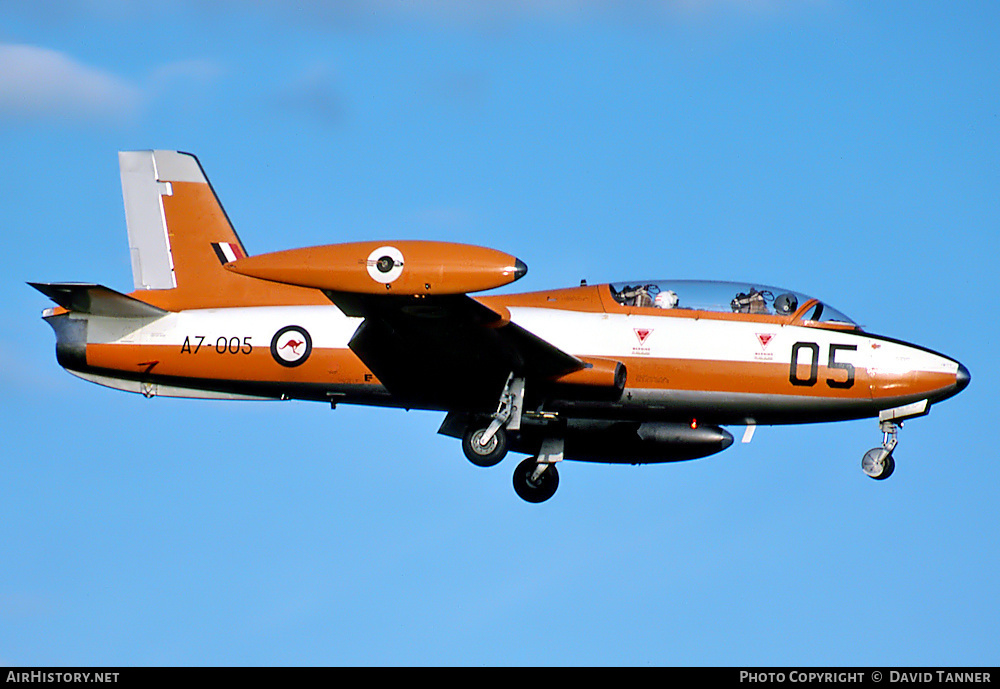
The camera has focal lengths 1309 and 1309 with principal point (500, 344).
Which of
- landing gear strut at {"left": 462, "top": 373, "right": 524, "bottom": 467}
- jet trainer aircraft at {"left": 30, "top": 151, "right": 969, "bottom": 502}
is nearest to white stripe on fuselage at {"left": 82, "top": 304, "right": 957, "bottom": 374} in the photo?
jet trainer aircraft at {"left": 30, "top": 151, "right": 969, "bottom": 502}

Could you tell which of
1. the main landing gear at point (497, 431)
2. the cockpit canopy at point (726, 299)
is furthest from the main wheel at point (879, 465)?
the main landing gear at point (497, 431)

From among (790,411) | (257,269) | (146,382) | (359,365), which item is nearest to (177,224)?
(146,382)

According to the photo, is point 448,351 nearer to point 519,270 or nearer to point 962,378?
point 519,270

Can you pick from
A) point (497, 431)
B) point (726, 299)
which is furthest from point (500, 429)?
point (726, 299)

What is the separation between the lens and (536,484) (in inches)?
988

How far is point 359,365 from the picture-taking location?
23.2 metres

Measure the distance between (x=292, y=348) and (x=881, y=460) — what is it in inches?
409

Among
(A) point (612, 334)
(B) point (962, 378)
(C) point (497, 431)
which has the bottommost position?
(C) point (497, 431)

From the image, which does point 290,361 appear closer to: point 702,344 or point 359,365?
point 359,365

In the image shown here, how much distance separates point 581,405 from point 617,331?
57.6 inches

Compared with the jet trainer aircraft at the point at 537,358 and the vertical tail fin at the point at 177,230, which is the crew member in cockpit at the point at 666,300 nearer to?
the jet trainer aircraft at the point at 537,358

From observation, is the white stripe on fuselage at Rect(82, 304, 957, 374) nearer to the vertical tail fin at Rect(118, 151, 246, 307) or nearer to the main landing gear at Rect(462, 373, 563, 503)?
the vertical tail fin at Rect(118, 151, 246, 307)

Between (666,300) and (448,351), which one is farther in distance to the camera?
(666,300)
